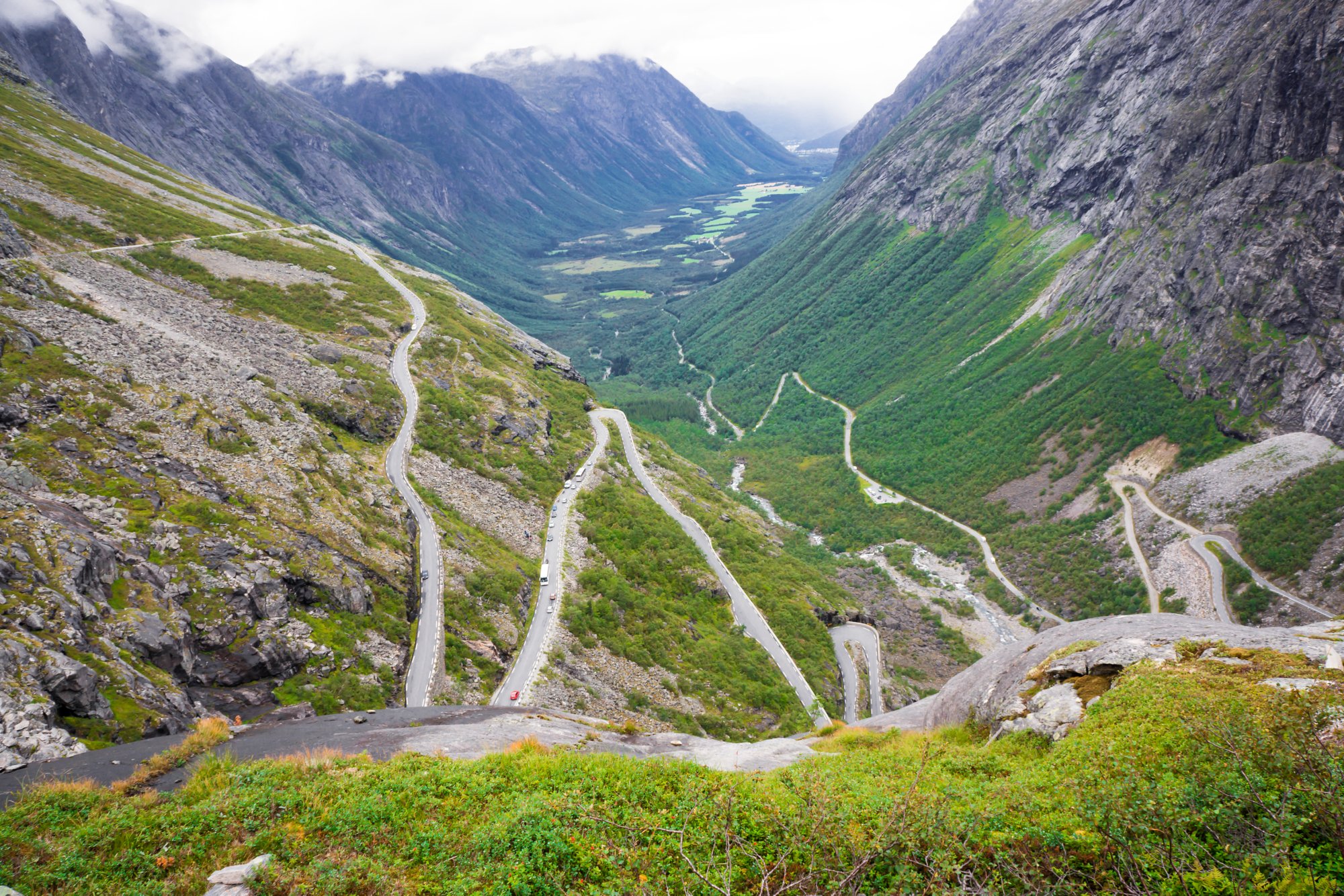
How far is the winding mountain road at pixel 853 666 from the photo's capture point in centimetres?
5191

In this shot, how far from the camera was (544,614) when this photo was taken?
44.3 m

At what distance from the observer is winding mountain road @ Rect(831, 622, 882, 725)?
170 feet

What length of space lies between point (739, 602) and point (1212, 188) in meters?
103

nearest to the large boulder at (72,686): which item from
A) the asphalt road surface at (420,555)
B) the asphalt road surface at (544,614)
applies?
the asphalt road surface at (420,555)

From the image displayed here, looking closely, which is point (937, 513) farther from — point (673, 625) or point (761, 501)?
point (673, 625)

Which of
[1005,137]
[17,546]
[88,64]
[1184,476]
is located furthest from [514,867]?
[88,64]

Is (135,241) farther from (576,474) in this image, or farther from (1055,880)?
(1055,880)

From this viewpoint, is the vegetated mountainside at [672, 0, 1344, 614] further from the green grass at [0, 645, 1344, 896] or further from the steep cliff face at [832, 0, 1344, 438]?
the green grass at [0, 645, 1344, 896]

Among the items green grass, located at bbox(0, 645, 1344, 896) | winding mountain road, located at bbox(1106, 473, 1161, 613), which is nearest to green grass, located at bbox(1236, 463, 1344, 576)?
winding mountain road, located at bbox(1106, 473, 1161, 613)

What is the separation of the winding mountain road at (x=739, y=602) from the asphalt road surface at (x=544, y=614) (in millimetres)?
9547

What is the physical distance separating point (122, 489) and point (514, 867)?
111 ft

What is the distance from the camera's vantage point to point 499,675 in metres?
37.1

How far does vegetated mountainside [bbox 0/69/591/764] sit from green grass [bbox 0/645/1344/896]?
28.1 ft

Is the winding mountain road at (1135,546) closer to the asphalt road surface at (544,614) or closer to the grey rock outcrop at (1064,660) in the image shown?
the grey rock outcrop at (1064,660)
